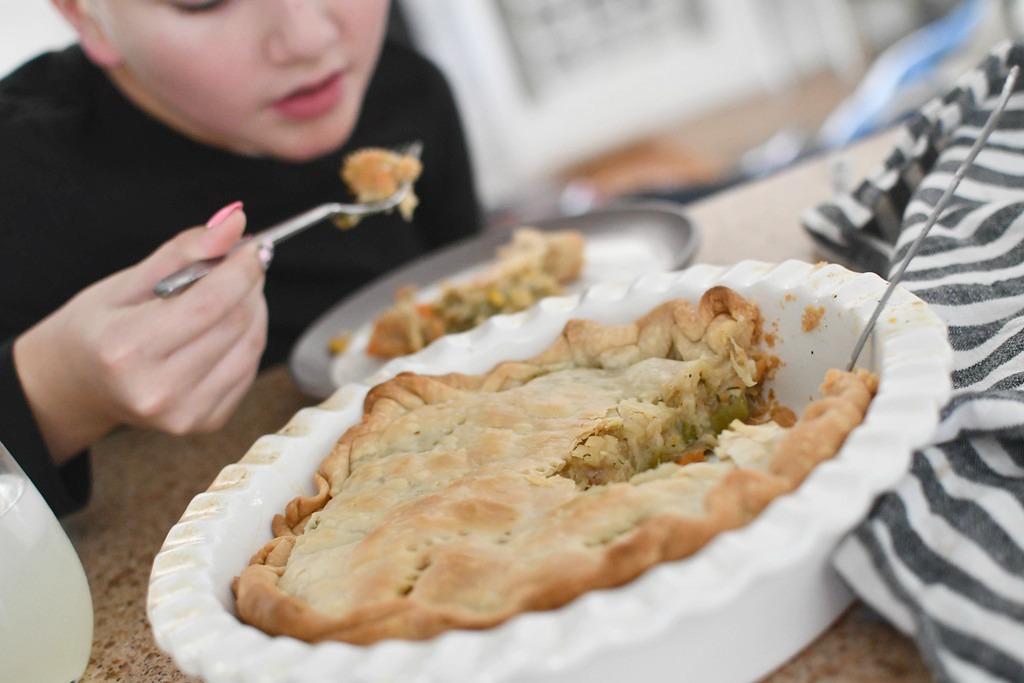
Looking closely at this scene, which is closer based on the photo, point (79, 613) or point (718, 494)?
point (718, 494)

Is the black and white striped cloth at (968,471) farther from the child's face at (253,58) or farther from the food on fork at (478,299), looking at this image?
the child's face at (253,58)

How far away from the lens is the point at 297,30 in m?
1.35

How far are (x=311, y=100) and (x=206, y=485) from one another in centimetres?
66

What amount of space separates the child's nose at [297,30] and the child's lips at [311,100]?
3.6 inches

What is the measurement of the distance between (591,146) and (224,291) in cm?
389

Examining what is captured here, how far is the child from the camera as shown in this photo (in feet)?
3.51

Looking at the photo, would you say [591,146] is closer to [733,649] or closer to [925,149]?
[925,149]

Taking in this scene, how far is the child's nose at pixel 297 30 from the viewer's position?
134 cm

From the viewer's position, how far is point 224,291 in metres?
1.05

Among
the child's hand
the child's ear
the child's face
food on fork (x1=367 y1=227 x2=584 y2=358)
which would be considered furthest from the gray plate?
the child's ear

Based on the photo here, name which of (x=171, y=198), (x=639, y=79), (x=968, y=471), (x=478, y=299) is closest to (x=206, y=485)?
(x=478, y=299)

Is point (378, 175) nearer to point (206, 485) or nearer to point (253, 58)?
point (253, 58)

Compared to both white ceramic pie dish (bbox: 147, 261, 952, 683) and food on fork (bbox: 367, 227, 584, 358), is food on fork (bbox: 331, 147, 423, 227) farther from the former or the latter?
white ceramic pie dish (bbox: 147, 261, 952, 683)

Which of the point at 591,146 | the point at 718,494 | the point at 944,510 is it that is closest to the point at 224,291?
Answer: the point at 718,494
